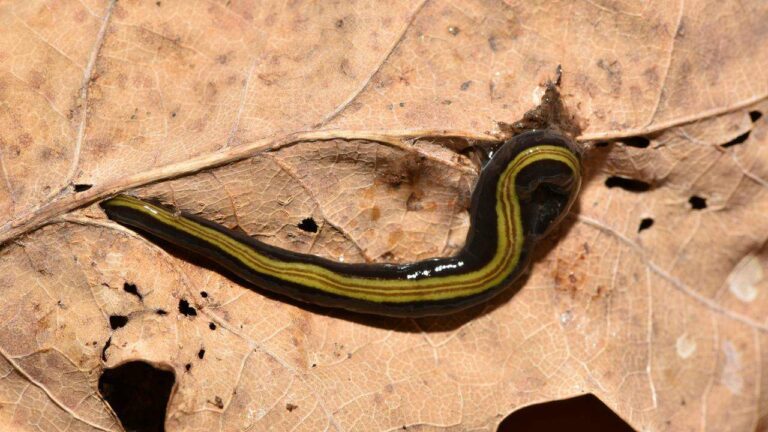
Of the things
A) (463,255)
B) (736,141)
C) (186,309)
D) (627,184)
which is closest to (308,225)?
(186,309)

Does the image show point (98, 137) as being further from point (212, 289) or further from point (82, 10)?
point (212, 289)

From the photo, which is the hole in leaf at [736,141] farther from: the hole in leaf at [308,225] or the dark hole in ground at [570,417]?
the hole in leaf at [308,225]

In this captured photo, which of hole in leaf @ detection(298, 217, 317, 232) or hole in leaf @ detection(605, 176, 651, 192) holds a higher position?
hole in leaf @ detection(605, 176, 651, 192)

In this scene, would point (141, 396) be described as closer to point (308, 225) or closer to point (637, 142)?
point (308, 225)

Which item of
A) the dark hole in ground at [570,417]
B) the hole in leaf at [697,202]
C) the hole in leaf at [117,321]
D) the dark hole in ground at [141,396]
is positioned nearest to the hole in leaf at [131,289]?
the hole in leaf at [117,321]

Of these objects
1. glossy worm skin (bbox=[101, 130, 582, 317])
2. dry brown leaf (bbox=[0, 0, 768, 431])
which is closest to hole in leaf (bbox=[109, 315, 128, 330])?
dry brown leaf (bbox=[0, 0, 768, 431])

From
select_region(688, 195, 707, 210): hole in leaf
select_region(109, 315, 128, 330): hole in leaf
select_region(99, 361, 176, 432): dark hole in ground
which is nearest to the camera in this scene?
select_region(109, 315, 128, 330): hole in leaf

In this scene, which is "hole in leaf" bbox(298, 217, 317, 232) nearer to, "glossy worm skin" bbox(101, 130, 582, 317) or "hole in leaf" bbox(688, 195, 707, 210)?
"glossy worm skin" bbox(101, 130, 582, 317)
